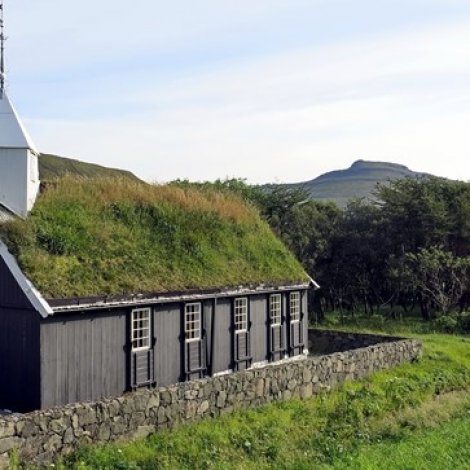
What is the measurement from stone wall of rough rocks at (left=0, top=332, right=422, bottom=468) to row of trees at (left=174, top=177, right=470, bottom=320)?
2357cm

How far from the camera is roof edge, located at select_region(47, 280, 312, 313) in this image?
16.2 m

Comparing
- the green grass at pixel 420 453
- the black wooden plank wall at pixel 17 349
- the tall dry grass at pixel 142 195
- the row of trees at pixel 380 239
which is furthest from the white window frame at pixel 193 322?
the row of trees at pixel 380 239

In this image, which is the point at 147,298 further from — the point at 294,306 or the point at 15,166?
the point at 294,306

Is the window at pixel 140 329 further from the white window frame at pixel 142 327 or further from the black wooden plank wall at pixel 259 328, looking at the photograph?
the black wooden plank wall at pixel 259 328

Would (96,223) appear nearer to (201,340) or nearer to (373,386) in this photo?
(201,340)

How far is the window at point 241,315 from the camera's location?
73.7ft

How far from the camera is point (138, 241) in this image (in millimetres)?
20203

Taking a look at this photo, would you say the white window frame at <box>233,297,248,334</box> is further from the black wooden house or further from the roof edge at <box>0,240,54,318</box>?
the roof edge at <box>0,240,54,318</box>

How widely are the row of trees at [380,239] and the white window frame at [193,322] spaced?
83.4ft

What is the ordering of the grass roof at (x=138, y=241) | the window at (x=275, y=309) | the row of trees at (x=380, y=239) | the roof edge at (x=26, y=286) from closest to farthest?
the roof edge at (x=26, y=286) → the grass roof at (x=138, y=241) → the window at (x=275, y=309) → the row of trees at (x=380, y=239)

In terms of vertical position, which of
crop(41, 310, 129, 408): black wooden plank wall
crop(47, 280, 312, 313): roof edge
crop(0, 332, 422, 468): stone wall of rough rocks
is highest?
crop(47, 280, 312, 313): roof edge

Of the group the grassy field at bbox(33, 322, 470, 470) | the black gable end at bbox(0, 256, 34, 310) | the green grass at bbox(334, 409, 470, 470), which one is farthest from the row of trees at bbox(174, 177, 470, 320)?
the black gable end at bbox(0, 256, 34, 310)

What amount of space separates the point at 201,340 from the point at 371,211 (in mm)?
34535

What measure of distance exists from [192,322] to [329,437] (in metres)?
5.58
